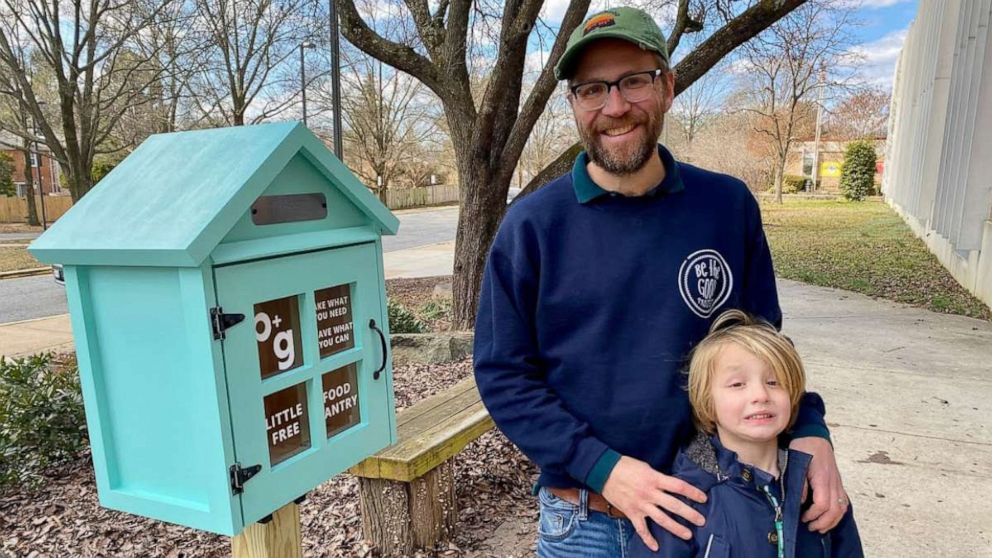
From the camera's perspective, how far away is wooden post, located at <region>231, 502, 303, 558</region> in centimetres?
159

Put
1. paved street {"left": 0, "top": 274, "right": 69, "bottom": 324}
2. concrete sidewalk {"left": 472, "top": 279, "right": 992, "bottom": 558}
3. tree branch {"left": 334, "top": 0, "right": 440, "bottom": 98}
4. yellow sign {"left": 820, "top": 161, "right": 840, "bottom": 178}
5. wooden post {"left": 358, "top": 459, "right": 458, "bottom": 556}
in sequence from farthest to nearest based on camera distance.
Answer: yellow sign {"left": 820, "top": 161, "right": 840, "bottom": 178} → paved street {"left": 0, "top": 274, "right": 69, "bottom": 324} → tree branch {"left": 334, "top": 0, "right": 440, "bottom": 98} → concrete sidewalk {"left": 472, "top": 279, "right": 992, "bottom": 558} → wooden post {"left": 358, "top": 459, "right": 458, "bottom": 556}

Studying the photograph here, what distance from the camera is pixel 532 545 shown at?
9.57ft

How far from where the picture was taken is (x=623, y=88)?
4.68 ft

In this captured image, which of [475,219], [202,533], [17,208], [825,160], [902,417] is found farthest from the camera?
[825,160]

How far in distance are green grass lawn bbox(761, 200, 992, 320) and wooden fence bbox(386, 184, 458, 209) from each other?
2492cm

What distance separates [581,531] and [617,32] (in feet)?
3.46

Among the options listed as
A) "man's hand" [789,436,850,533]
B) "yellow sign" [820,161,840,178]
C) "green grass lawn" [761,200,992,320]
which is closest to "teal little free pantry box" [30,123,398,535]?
"man's hand" [789,436,850,533]

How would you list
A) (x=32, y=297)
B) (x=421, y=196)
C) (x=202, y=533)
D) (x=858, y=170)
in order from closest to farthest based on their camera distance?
(x=202, y=533), (x=32, y=297), (x=858, y=170), (x=421, y=196)

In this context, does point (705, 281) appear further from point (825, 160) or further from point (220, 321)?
point (825, 160)

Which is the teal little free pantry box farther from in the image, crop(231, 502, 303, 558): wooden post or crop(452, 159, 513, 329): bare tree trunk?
crop(452, 159, 513, 329): bare tree trunk

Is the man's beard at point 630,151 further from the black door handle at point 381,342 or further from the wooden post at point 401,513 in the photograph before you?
the wooden post at point 401,513

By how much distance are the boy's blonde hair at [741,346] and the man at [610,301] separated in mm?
29

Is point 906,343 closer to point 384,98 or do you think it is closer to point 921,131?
point 921,131

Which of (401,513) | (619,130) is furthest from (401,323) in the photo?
(619,130)
